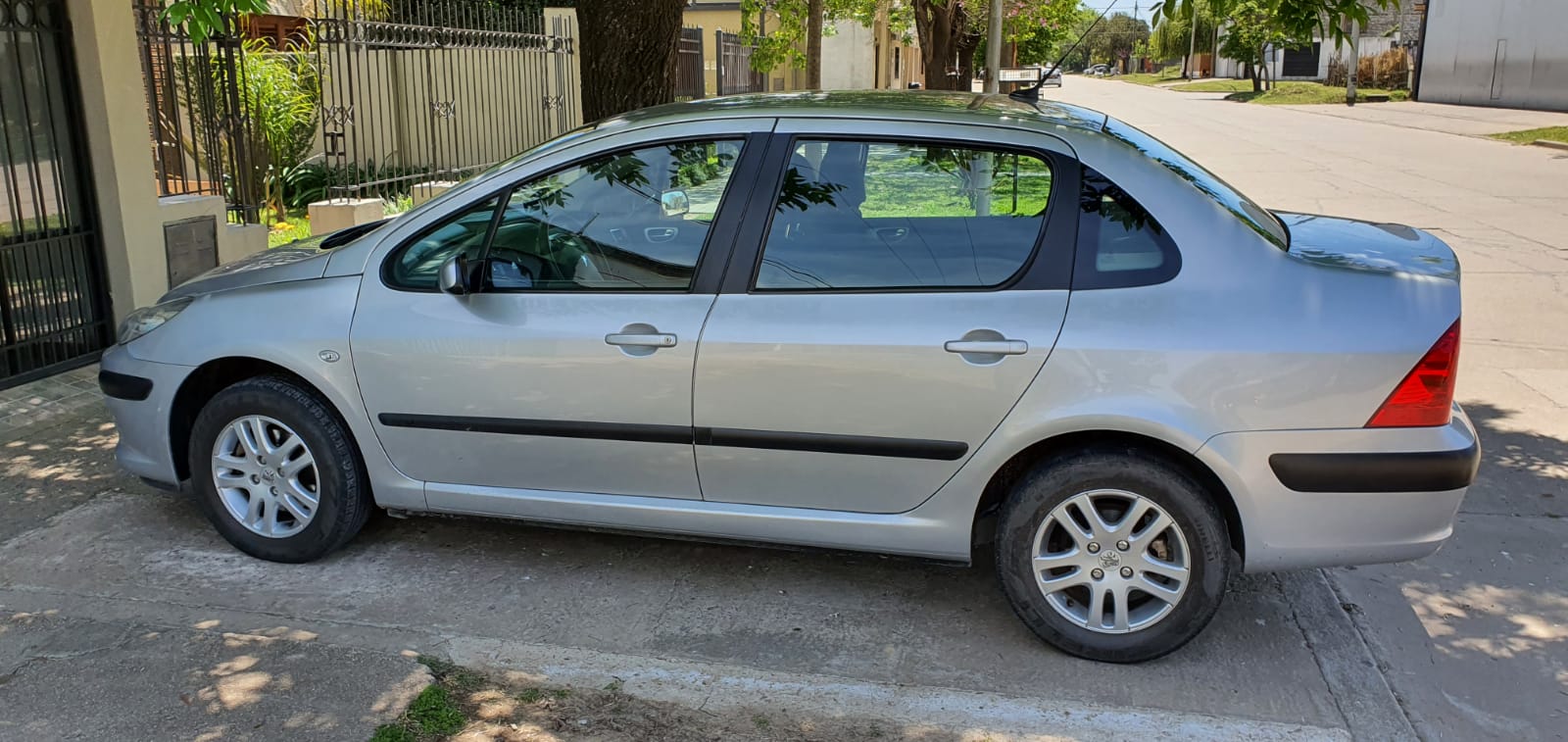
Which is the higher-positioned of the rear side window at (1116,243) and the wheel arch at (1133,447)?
the rear side window at (1116,243)

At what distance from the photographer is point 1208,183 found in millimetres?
4031

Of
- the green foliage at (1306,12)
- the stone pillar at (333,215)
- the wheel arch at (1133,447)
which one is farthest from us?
the stone pillar at (333,215)

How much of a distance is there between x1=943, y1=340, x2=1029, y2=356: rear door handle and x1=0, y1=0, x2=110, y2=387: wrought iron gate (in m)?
5.38

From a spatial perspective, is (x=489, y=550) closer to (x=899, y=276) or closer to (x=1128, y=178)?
(x=899, y=276)

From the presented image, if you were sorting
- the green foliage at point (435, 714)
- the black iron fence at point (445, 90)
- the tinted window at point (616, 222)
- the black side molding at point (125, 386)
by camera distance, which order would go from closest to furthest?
1. the green foliage at point (435, 714)
2. the tinted window at point (616, 222)
3. the black side molding at point (125, 386)
4. the black iron fence at point (445, 90)

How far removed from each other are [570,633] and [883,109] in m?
2.02

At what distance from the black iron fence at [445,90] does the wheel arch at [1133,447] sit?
8.03m

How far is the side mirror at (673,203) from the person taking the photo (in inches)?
156

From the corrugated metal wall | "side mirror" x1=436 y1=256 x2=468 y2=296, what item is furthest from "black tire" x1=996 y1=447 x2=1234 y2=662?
the corrugated metal wall

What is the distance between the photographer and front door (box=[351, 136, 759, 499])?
3.86 m

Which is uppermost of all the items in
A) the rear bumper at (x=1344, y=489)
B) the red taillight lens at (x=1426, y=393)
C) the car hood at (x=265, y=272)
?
the car hood at (x=265, y=272)

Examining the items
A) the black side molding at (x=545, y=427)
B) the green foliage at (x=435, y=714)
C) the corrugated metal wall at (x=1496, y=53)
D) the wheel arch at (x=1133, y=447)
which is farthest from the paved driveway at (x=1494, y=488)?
the corrugated metal wall at (x=1496, y=53)

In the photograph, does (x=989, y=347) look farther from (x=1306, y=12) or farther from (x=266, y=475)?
(x=1306, y=12)

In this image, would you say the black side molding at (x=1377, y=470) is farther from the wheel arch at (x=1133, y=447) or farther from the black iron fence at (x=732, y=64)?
the black iron fence at (x=732, y=64)
